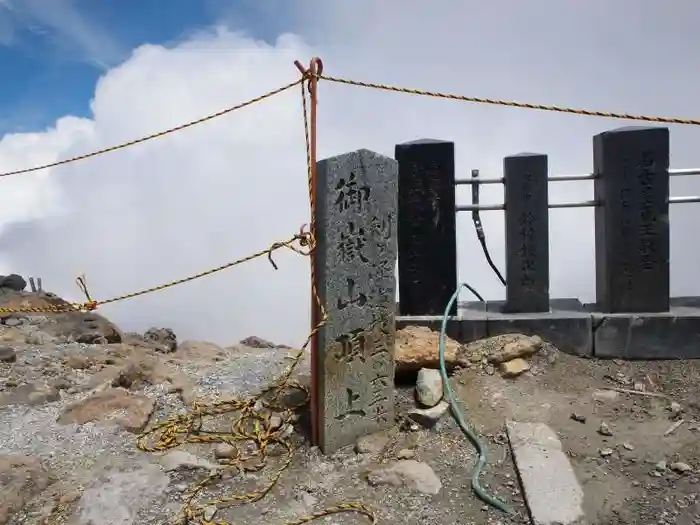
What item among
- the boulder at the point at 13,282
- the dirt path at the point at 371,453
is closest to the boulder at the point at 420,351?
the dirt path at the point at 371,453

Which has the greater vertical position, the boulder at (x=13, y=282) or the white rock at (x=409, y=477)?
the boulder at (x=13, y=282)

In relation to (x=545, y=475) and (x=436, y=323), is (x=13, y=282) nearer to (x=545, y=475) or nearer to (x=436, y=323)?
(x=436, y=323)

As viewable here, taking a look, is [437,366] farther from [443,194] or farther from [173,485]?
[173,485]

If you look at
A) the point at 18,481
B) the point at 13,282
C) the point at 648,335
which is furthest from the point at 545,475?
the point at 13,282

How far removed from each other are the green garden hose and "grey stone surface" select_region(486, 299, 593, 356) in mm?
500

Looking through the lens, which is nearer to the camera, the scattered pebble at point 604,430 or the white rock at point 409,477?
the white rock at point 409,477

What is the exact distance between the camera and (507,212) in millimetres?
6098

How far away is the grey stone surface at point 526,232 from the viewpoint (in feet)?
19.7

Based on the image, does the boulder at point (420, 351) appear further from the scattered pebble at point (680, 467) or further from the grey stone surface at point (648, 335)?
the scattered pebble at point (680, 467)

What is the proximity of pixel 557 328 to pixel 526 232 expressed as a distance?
3.16 ft

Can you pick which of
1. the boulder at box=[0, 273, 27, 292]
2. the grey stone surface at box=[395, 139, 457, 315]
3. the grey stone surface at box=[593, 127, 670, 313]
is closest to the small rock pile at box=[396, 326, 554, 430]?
the grey stone surface at box=[395, 139, 457, 315]

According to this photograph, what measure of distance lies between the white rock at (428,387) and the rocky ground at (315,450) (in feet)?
→ 0.04

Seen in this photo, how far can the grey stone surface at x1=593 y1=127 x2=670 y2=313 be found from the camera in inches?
228

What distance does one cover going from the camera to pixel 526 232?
239 inches
